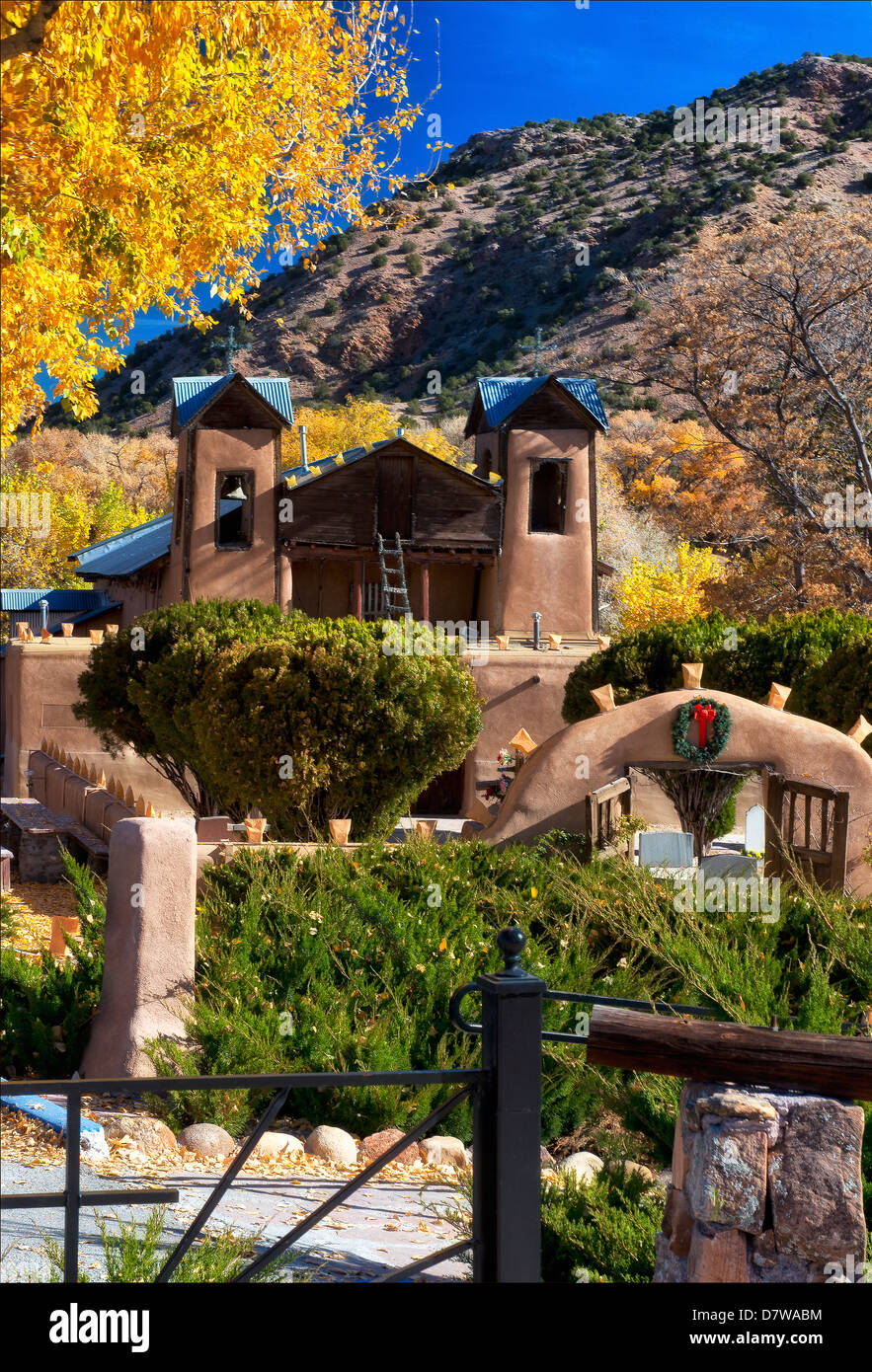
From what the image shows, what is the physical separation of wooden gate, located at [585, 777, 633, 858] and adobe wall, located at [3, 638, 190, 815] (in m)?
12.8

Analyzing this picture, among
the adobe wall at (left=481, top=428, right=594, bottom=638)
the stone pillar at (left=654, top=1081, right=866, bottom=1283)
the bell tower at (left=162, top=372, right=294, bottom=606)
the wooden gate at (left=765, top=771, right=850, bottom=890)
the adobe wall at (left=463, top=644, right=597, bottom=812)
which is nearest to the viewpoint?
the stone pillar at (left=654, top=1081, right=866, bottom=1283)

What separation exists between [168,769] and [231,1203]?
13.5 m

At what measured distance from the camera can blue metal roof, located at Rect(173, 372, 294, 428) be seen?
26.3 meters

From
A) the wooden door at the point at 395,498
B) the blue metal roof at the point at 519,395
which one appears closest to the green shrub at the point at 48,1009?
the wooden door at the point at 395,498

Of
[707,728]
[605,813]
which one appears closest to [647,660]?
[707,728]

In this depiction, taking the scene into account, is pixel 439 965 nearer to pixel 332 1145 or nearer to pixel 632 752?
pixel 332 1145

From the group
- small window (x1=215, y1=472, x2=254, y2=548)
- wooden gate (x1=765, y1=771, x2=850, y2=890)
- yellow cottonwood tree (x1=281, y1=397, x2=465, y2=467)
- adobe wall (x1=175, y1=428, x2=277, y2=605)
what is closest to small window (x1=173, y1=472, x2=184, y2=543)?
adobe wall (x1=175, y1=428, x2=277, y2=605)

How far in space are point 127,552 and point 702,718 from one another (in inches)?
940

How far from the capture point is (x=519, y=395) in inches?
1093

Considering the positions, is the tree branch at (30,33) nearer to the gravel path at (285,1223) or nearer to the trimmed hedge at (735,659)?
the gravel path at (285,1223)

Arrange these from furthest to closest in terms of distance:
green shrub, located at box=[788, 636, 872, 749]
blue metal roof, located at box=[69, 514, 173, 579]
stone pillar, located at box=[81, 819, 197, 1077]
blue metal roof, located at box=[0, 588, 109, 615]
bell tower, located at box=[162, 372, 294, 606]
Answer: blue metal roof, located at box=[0, 588, 109, 615], blue metal roof, located at box=[69, 514, 173, 579], bell tower, located at box=[162, 372, 294, 606], green shrub, located at box=[788, 636, 872, 749], stone pillar, located at box=[81, 819, 197, 1077]

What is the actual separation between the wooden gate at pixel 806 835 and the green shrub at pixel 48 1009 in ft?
21.4

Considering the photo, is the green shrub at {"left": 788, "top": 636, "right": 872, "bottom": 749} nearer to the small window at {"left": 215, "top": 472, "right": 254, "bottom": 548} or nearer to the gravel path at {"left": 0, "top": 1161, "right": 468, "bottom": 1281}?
the gravel path at {"left": 0, "top": 1161, "right": 468, "bottom": 1281}

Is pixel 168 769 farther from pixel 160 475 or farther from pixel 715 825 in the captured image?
pixel 160 475
